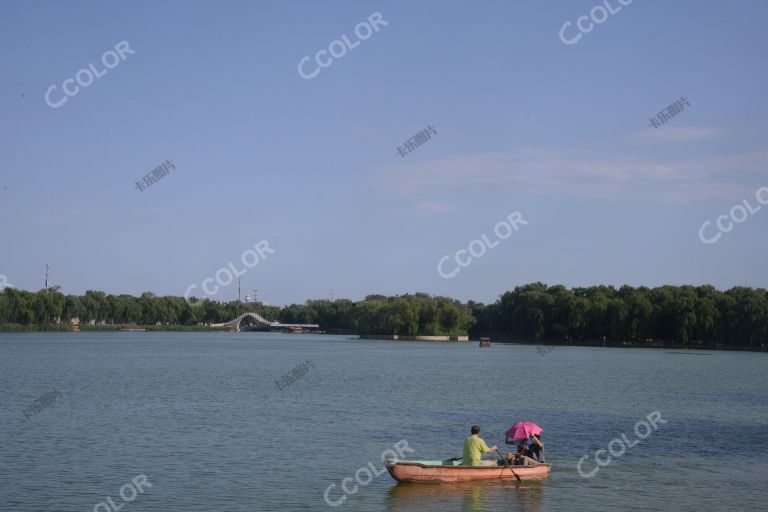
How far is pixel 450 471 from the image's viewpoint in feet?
78.8

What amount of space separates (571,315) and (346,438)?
114116 millimetres

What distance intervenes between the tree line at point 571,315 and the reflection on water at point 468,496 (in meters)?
106

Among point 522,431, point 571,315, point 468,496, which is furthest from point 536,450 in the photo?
point 571,315

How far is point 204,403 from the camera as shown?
144ft

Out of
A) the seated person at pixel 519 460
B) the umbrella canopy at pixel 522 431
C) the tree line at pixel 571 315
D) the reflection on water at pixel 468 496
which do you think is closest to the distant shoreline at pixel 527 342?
the tree line at pixel 571 315

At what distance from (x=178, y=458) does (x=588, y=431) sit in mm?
16797

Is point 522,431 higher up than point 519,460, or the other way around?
point 522,431

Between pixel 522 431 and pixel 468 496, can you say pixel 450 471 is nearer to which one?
pixel 468 496

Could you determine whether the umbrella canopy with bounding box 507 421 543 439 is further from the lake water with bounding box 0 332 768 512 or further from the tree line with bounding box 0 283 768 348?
the tree line with bounding box 0 283 768 348

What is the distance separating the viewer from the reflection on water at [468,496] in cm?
2202

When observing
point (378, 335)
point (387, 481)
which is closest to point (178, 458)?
point (387, 481)

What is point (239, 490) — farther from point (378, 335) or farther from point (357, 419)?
point (378, 335)

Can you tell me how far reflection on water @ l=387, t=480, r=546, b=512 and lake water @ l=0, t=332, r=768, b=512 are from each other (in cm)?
7

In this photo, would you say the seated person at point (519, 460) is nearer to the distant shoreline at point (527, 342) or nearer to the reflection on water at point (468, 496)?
the reflection on water at point (468, 496)
